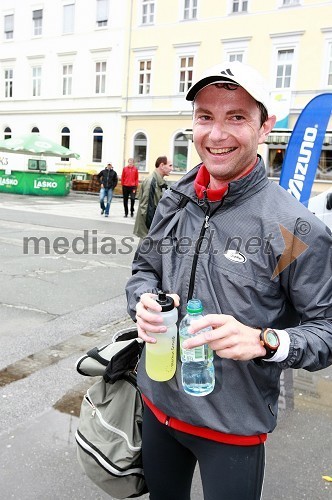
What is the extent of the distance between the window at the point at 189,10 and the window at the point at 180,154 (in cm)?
697

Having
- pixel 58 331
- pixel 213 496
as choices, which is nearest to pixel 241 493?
pixel 213 496

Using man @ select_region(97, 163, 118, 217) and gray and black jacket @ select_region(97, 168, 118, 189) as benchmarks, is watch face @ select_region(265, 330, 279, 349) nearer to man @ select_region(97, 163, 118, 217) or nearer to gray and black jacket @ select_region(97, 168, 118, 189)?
man @ select_region(97, 163, 118, 217)

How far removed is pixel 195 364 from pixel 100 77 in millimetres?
32433

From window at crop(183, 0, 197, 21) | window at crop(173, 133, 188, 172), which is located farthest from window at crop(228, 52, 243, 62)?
window at crop(173, 133, 188, 172)

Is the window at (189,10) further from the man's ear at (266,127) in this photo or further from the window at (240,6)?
the man's ear at (266,127)

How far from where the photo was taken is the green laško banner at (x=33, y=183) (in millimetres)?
22969

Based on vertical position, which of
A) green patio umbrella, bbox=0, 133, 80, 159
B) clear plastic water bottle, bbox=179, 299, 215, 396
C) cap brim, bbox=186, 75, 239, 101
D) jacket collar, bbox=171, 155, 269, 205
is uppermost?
green patio umbrella, bbox=0, 133, 80, 159

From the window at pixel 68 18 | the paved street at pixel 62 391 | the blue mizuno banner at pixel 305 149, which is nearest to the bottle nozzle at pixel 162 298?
the paved street at pixel 62 391

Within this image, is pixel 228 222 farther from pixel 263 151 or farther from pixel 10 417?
pixel 263 151

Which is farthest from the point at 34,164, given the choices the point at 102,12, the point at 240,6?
the point at 240,6

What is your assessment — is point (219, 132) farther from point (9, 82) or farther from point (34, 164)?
point (9, 82)

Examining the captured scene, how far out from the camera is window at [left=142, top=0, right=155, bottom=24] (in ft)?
95.2

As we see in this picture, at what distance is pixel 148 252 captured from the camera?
1821mm

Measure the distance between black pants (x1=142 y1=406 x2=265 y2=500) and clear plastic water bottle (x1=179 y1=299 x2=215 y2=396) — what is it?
18cm
